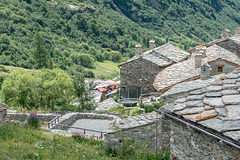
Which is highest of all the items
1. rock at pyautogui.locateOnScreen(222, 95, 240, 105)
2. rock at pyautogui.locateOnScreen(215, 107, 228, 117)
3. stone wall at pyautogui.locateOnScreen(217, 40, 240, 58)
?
stone wall at pyautogui.locateOnScreen(217, 40, 240, 58)

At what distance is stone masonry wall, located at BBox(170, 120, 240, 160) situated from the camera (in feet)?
19.1

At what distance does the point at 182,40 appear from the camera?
136 m

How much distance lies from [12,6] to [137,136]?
142 metres

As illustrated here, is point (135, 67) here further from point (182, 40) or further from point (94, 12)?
point (94, 12)

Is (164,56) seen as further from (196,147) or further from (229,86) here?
(196,147)

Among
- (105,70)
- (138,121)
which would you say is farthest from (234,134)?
(105,70)

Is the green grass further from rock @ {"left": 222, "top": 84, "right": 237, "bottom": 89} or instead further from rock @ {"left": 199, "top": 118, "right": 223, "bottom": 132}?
rock @ {"left": 199, "top": 118, "right": 223, "bottom": 132}

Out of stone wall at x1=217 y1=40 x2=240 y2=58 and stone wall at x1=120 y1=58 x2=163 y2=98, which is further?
stone wall at x1=120 y1=58 x2=163 y2=98

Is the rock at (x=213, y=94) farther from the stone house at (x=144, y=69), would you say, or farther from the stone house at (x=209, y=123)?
the stone house at (x=144, y=69)

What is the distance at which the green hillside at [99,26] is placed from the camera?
116m

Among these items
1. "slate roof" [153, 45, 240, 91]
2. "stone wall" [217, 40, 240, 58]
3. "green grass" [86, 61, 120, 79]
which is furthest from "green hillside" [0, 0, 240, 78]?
"slate roof" [153, 45, 240, 91]

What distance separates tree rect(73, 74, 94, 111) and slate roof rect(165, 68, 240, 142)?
76.9ft

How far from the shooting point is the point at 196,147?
6.77m

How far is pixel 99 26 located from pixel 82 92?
12201cm
